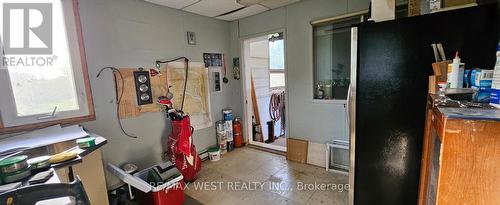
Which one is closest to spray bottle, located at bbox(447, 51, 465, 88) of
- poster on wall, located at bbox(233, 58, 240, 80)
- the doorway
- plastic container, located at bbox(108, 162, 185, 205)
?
plastic container, located at bbox(108, 162, 185, 205)

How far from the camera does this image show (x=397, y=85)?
134 cm

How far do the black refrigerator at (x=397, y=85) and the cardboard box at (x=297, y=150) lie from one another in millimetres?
1514

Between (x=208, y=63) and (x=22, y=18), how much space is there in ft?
6.91

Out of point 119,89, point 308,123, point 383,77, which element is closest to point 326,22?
point 308,123

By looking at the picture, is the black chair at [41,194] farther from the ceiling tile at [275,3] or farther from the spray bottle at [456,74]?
the ceiling tile at [275,3]

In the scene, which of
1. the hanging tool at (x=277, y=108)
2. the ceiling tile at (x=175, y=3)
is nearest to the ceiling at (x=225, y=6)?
the ceiling tile at (x=175, y=3)

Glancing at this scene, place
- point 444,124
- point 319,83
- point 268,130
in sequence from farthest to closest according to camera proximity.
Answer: point 268,130, point 319,83, point 444,124

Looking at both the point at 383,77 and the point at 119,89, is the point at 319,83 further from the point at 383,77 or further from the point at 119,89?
the point at 119,89

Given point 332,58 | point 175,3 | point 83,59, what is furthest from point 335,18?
point 83,59

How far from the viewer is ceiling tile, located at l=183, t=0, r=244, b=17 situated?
2.83 metres

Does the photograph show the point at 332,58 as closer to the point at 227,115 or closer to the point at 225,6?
the point at 225,6

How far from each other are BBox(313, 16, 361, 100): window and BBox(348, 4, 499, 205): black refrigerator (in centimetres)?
137

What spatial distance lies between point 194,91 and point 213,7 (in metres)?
1.28

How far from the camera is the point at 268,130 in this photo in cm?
470
